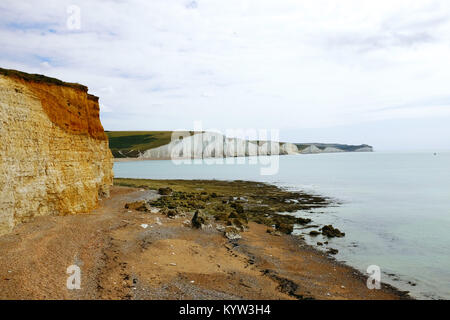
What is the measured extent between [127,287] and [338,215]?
2341 centimetres

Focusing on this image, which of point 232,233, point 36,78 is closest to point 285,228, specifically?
point 232,233

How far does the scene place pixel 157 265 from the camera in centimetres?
1268

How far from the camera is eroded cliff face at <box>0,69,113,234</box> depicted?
1351 cm

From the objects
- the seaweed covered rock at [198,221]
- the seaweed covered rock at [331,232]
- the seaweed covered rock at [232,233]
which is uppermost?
the seaweed covered rock at [198,221]

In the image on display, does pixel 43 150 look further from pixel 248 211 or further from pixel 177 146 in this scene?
pixel 177 146

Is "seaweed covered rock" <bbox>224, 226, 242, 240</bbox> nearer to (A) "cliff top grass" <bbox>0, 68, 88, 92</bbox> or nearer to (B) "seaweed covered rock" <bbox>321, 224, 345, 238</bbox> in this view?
(B) "seaweed covered rock" <bbox>321, 224, 345, 238</bbox>

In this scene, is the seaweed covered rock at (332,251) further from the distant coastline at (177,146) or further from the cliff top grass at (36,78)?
the distant coastline at (177,146)

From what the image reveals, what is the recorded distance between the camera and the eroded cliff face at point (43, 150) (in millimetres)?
13508

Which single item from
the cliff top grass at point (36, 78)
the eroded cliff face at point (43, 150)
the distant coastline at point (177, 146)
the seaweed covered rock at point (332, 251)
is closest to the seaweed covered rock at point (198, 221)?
the eroded cliff face at point (43, 150)

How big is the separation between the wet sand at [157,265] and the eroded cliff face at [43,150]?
114 cm

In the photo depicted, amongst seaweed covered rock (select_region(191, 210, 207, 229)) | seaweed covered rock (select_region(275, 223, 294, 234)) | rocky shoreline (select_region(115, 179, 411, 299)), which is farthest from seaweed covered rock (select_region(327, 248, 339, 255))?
seaweed covered rock (select_region(191, 210, 207, 229))

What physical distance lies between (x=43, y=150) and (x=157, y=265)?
29.7ft

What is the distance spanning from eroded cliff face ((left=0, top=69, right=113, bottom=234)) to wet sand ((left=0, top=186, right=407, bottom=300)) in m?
1.14
